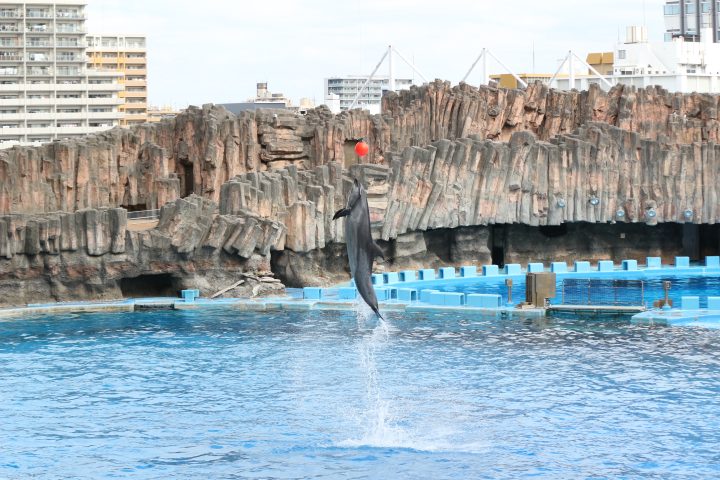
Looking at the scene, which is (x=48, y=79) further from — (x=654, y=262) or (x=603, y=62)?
(x=654, y=262)

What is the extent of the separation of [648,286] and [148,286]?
15.7 meters

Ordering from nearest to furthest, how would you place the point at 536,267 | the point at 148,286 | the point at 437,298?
1. the point at 437,298
2. the point at 148,286
3. the point at 536,267

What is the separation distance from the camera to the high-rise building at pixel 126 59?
369 feet

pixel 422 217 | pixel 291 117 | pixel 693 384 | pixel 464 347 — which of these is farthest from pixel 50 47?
pixel 693 384

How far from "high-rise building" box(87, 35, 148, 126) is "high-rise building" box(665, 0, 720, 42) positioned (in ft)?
148

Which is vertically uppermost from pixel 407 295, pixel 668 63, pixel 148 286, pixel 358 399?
pixel 668 63

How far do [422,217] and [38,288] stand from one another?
13614 millimetres

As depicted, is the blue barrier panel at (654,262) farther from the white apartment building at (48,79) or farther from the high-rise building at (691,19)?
the high-rise building at (691,19)

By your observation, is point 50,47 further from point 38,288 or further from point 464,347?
point 464,347

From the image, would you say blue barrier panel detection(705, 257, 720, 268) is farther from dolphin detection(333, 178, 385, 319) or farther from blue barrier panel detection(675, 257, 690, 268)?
dolphin detection(333, 178, 385, 319)

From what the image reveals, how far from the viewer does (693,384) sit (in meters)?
25.4

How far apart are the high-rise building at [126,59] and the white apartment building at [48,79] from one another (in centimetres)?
2017

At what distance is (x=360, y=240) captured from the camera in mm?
16891

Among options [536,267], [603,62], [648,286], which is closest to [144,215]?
[536,267]
